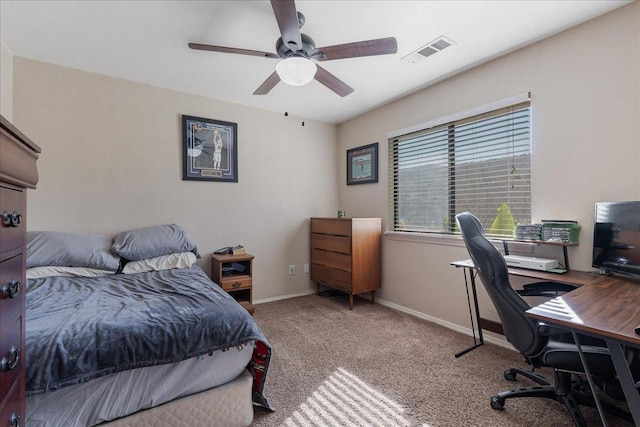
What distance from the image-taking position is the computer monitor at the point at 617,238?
63.1 inches

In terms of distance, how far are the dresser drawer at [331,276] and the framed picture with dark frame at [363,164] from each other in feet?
4.11

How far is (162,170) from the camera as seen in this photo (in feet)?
10.0

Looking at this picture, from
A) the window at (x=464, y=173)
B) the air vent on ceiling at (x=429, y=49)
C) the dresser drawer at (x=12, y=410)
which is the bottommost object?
the dresser drawer at (x=12, y=410)

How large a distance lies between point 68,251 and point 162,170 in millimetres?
1132

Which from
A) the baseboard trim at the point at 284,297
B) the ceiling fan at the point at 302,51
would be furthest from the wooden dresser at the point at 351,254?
the ceiling fan at the point at 302,51

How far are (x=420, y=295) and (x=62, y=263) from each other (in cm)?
327

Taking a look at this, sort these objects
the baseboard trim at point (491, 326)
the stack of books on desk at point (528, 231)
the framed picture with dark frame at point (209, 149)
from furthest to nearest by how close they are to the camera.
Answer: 1. the framed picture with dark frame at point (209, 149)
2. the baseboard trim at point (491, 326)
3. the stack of books on desk at point (528, 231)

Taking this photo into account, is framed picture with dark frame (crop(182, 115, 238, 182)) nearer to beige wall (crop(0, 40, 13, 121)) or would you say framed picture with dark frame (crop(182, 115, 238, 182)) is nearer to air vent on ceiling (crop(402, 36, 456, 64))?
beige wall (crop(0, 40, 13, 121))

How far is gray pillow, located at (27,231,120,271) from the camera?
86.8 inches

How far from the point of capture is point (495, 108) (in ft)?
8.07

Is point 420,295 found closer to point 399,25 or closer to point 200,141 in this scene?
point 399,25

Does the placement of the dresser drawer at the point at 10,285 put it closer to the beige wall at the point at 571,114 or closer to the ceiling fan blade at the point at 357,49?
the ceiling fan blade at the point at 357,49

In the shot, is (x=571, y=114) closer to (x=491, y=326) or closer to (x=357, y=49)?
(x=357, y=49)

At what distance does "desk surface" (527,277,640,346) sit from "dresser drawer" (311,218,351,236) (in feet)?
6.93
